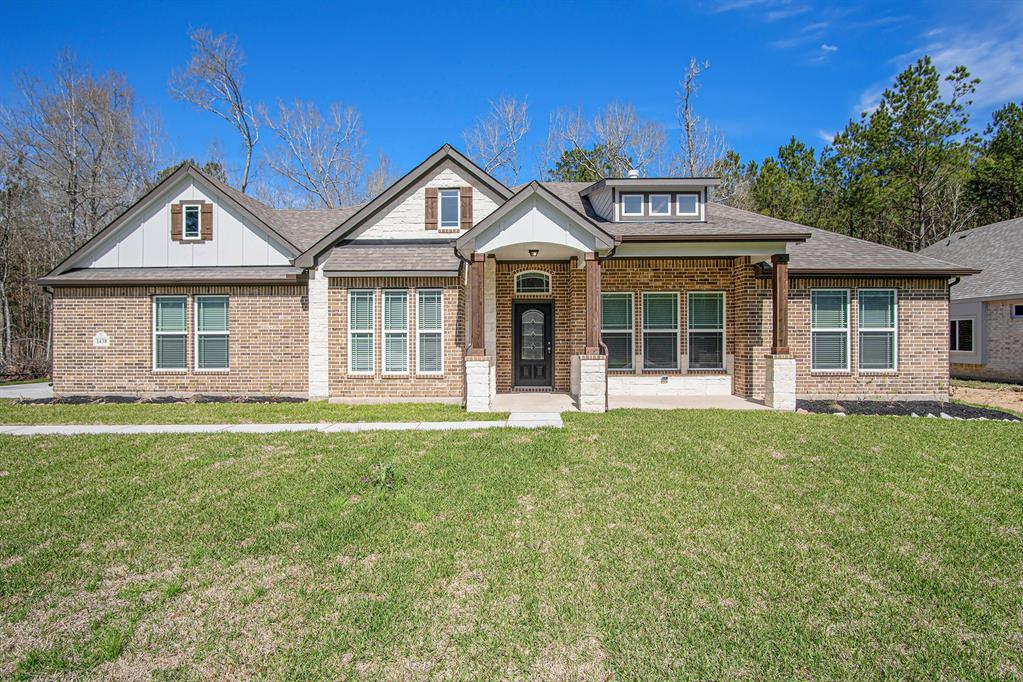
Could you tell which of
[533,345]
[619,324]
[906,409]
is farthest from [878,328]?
[533,345]

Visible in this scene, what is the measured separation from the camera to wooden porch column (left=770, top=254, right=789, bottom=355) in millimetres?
10766

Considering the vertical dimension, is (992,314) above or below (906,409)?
above

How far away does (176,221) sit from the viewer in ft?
44.0

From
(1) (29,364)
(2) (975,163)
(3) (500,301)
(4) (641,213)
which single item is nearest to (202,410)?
(3) (500,301)

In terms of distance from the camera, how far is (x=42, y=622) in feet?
10.7

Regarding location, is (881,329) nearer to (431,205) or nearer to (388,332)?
(431,205)

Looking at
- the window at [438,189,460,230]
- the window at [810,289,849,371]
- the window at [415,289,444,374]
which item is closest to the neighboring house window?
the window at [415,289,444,374]

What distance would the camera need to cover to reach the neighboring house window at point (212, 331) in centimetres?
1286

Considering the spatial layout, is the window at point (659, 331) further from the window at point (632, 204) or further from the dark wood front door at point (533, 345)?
the dark wood front door at point (533, 345)

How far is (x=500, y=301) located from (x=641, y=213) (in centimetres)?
406

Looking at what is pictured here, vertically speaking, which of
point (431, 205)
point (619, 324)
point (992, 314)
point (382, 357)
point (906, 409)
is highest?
point (431, 205)

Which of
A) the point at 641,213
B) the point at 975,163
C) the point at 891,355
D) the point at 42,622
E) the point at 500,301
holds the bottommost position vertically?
the point at 42,622

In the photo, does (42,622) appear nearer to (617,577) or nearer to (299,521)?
(299,521)

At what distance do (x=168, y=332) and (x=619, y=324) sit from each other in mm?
10963
